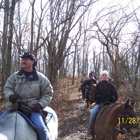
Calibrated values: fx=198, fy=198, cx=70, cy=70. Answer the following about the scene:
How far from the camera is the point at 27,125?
3.55 m

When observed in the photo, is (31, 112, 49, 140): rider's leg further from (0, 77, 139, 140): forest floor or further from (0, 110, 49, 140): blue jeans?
(0, 77, 139, 140): forest floor

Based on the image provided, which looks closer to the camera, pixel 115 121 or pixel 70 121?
pixel 115 121

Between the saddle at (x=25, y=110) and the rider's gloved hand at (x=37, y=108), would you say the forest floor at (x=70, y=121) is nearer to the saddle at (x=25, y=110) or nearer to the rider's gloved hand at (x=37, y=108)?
the rider's gloved hand at (x=37, y=108)

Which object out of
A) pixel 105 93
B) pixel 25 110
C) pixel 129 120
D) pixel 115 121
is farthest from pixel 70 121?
pixel 25 110

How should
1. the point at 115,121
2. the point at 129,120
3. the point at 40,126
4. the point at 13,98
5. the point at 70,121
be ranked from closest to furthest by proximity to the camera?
1. the point at 40,126
2. the point at 13,98
3. the point at 129,120
4. the point at 115,121
5. the point at 70,121

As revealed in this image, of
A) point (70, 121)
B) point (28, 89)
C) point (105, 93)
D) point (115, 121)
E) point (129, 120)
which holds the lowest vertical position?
point (70, 121)

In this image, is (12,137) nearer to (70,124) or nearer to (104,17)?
(70,124)

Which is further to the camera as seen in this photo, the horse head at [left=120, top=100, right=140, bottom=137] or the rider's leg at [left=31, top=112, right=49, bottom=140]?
the horse head at [left=120, top=100, right=140, bottom=137]

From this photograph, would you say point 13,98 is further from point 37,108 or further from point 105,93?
point 105,93

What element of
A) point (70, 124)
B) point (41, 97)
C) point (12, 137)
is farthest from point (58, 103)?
point (12, 137)

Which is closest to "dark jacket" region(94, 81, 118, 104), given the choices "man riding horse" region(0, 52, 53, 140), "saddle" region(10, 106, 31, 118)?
"man riding horse" region(0, 52, 53, 140)

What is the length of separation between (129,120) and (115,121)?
54 centimetres

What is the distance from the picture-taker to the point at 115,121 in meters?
4.86

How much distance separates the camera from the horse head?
424cm
